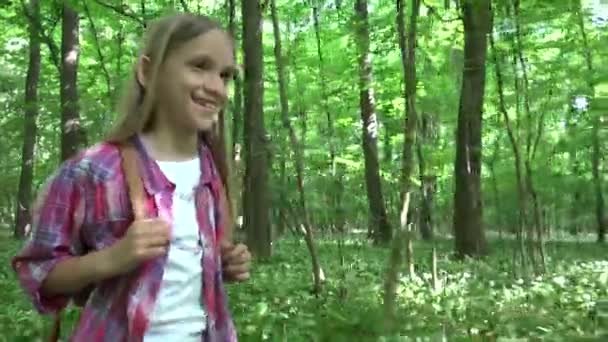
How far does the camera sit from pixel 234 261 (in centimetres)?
156

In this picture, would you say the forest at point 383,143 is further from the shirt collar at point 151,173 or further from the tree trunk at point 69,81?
the shirt collar at point 151,173

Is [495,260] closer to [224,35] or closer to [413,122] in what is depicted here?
[413,122]

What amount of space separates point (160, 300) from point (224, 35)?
1.83 ft

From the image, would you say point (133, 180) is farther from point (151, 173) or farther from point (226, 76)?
point (226, 76)

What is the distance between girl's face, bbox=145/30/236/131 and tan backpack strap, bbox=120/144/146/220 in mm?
105

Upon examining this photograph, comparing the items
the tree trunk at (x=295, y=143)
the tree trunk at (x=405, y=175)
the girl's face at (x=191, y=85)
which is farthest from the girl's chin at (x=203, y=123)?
the tree trunk at (x=295, y=143)

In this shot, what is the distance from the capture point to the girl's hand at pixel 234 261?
156 cm

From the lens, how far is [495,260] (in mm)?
12445

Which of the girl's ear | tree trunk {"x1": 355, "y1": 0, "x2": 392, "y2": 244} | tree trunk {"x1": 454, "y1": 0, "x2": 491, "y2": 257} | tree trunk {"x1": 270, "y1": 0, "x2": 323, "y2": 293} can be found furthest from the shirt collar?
tree trunk {"x1": 355, "y1": 0, "x2": 392, "y2": 244}

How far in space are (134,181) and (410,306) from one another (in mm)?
5032

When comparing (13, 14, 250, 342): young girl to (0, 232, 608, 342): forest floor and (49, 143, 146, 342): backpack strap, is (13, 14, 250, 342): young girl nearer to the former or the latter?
(49, 143, 146, 342): backpack strap

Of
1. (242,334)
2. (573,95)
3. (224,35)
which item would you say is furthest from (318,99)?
(224,35)

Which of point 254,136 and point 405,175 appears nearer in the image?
point 405,175

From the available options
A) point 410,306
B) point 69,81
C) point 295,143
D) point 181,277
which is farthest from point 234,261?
point 69,81
